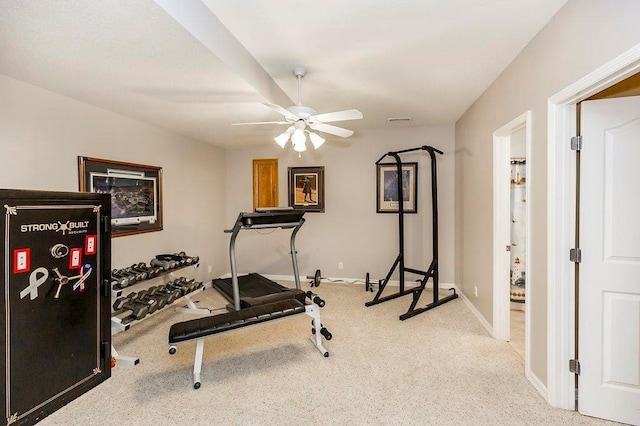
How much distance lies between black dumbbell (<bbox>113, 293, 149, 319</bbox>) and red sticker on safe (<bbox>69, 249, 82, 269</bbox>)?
1157 millimetres

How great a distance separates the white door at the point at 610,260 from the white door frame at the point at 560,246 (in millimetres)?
60

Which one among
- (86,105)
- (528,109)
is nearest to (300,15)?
(528,109)

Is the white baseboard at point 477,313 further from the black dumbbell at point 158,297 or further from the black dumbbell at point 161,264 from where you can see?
the black dumbbell at point 161,264

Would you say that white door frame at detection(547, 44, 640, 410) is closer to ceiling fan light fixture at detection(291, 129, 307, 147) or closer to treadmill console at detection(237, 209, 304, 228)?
ceiling fan light fixture at detection(291, 129, 307, 147)

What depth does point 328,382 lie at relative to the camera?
2.30 meters

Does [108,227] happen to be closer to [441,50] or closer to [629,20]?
[441,50]

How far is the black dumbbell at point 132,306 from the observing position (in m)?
2.85

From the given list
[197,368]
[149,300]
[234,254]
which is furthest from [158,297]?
[197,368]

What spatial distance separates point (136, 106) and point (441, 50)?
3003mm

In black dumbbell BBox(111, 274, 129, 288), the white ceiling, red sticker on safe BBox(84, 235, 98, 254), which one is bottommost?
black dumbbell BBox(111, 274, 129, 288)

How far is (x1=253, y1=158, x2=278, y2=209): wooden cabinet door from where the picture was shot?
17.5 ft

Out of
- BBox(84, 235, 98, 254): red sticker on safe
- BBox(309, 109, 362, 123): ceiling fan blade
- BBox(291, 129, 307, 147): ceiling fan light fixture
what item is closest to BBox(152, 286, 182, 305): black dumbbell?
BBox(84, 235, 98, 254): red sticker on safe

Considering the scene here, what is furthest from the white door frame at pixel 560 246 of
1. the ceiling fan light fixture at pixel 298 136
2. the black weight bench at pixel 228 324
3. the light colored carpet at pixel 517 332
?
the ceiling fan light fixture at pixel 298 136

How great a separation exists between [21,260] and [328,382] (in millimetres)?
2116
